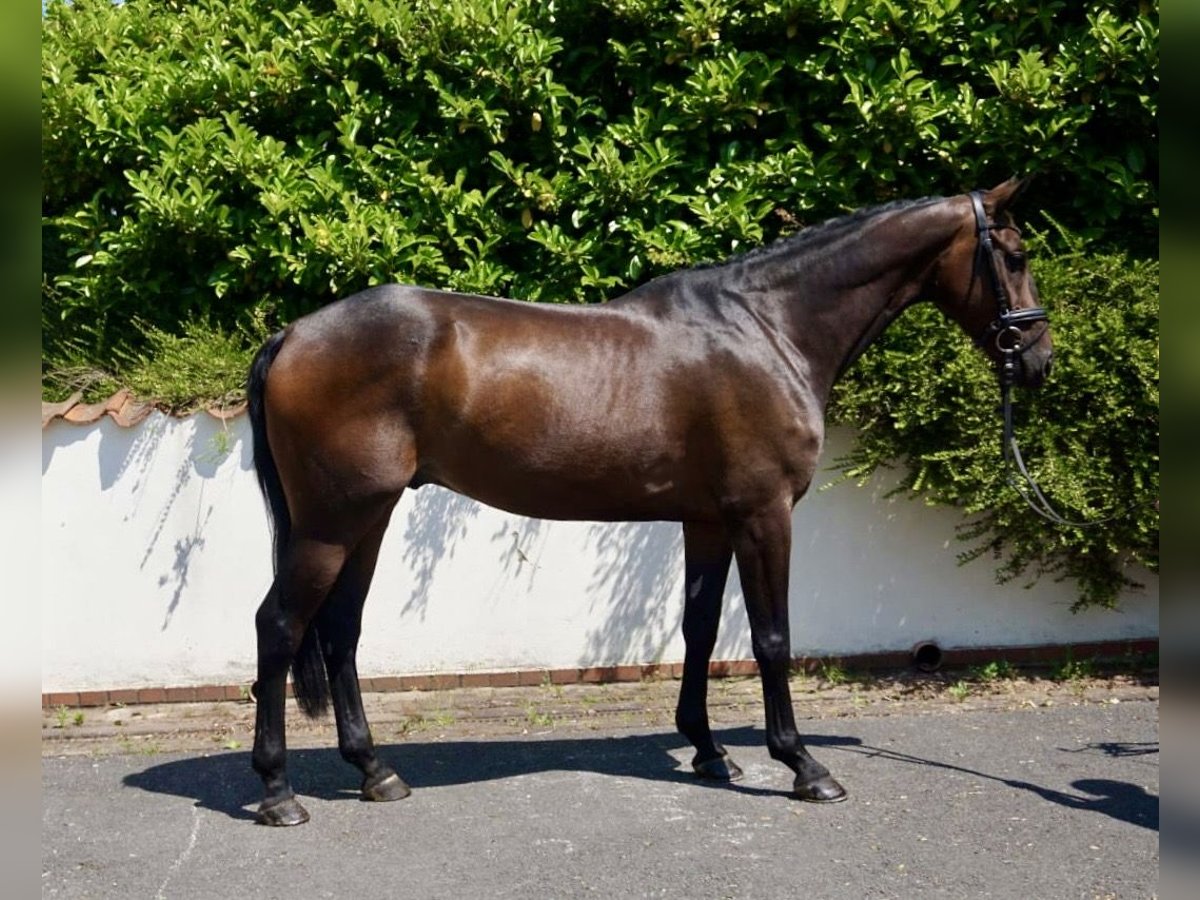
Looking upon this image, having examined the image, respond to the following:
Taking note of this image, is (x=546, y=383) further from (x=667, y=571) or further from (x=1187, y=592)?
(x=1187, y=592)

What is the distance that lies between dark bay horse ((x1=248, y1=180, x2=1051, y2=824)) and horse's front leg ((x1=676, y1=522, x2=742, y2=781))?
0.23 metres

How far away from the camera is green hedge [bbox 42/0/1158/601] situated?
22.5 ft

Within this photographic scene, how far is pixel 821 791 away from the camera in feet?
16.1

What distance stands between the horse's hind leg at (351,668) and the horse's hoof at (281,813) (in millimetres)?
336

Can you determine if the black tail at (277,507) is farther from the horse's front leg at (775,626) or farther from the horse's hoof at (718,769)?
the horse's front leg at (775,626)

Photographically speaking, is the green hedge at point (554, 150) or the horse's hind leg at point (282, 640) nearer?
the horse's hind leg at point (282, 640)

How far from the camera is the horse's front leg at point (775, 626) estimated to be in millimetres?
4898

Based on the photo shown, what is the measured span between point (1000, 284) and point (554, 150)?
3270 mm

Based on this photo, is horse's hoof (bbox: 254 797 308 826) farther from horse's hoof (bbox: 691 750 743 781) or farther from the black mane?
the black mane

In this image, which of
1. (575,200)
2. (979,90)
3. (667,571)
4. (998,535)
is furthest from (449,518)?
(979,90)

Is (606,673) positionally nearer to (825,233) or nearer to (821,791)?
(821,791)

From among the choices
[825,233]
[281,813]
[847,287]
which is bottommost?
[281,813]

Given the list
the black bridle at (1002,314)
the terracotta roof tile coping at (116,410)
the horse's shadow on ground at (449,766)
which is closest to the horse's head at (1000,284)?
the black bridle at (1002,314)

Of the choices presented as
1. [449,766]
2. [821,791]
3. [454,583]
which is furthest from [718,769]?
[454,583]
